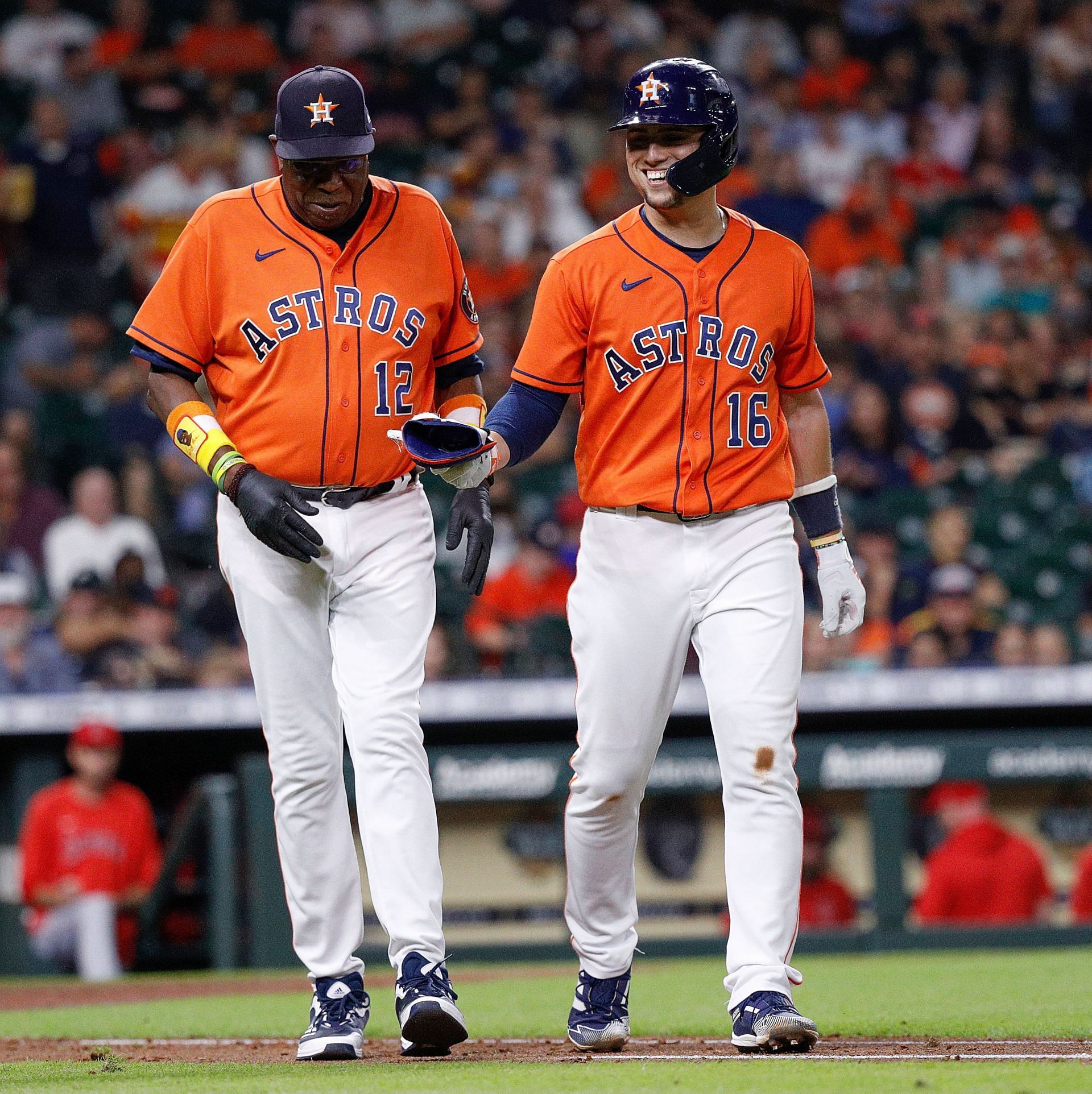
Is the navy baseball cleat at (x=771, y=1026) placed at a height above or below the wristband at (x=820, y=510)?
below

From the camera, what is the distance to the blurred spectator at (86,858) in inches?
335

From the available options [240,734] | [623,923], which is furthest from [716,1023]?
[240,734]

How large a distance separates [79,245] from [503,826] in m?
5.34

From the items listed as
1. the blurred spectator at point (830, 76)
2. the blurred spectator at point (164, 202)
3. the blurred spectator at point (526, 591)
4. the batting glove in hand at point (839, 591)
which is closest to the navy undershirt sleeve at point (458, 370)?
the batting glove in hand at point (839, 591)

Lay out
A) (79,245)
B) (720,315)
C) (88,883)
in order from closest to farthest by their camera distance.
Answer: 1. (720,315)
2. (88,883)
3. (79,245)

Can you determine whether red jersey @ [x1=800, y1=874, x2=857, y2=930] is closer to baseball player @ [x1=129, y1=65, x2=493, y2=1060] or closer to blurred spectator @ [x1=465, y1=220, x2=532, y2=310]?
blurred spectator @ [x1=465, y1=220, x2=532, y2=310]

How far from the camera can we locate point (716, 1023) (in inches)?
188

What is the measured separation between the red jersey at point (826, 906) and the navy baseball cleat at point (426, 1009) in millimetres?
4873

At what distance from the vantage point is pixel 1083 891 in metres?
8.27

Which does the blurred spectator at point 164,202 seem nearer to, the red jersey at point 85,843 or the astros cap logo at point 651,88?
the red jersey at point 85,843

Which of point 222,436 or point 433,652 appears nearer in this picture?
point 222,436

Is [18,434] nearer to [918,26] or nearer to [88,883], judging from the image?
[88,883]

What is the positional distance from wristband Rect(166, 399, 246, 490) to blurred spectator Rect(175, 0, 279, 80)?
951 cm

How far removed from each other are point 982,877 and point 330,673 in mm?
4926
